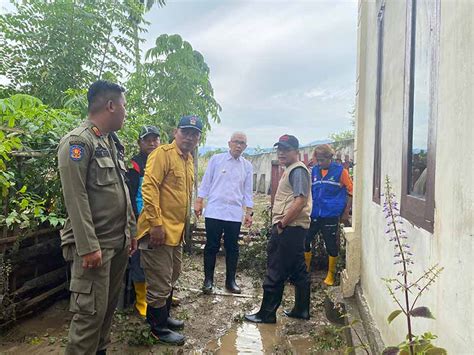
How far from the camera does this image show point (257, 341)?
340 cm

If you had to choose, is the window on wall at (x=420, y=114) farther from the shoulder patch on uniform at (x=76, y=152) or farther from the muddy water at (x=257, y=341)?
the shoulder patch on uniform at (x=76, y=152)

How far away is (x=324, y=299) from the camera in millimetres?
4453

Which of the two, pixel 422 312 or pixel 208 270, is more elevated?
pixel 422 312

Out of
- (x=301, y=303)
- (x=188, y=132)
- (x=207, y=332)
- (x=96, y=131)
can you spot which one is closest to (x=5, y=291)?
(x=96, y=131)

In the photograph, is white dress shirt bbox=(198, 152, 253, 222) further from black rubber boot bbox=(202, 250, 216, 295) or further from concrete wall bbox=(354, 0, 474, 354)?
concrete wall bbox=(354, 0, 474, 354)

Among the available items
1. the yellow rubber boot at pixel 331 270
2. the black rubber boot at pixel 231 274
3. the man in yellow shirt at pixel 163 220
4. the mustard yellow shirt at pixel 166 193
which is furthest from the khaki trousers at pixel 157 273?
the yellow rubber boot at pixel 331 270

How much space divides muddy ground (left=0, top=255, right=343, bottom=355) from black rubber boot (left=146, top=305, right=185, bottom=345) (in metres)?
0.06

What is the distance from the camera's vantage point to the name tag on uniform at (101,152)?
2.40 m

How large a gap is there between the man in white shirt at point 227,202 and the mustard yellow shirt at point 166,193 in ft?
4.04

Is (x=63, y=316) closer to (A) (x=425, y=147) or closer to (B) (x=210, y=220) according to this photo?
(B) (x=210, y=220)

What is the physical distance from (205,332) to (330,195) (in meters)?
2.37

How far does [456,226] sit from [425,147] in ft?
2.04

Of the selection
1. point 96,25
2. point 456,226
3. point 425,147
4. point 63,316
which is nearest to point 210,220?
point 63,316

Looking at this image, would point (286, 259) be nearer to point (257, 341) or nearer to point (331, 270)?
point (257, 341)
